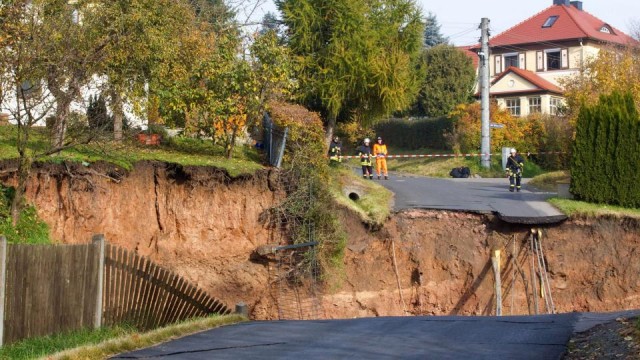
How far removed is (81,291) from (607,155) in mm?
18201

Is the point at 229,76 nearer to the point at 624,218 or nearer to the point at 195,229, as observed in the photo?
the point at 195,229

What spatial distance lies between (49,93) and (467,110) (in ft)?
120

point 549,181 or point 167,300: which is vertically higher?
point 549,181

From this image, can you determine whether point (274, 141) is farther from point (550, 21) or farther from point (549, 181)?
point (550, 21)

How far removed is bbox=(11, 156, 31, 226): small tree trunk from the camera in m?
18.0

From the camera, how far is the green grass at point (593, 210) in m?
26.4

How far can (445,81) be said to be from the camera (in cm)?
5991

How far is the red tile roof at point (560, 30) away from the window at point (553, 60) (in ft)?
3.26

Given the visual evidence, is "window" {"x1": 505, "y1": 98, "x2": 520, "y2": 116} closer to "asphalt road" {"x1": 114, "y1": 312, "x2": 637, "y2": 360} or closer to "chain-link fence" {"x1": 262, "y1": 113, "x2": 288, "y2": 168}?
"chain-link fence" {"x1": 262, "y1": 113, "x2": 288, "y2": 168}

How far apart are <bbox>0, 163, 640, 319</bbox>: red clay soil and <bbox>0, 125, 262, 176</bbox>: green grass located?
0.34m

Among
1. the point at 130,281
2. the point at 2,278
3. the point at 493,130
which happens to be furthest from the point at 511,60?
the point at 2,278

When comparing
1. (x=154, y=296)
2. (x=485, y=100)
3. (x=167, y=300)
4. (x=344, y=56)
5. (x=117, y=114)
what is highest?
(x=344, y=56)

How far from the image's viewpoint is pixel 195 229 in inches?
954

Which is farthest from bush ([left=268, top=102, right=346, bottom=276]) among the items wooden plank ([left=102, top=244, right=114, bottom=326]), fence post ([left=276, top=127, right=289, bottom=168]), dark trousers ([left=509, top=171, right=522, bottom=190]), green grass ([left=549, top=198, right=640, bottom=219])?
wooden plank ([left=102, top=244, right=114, bottom=326])
